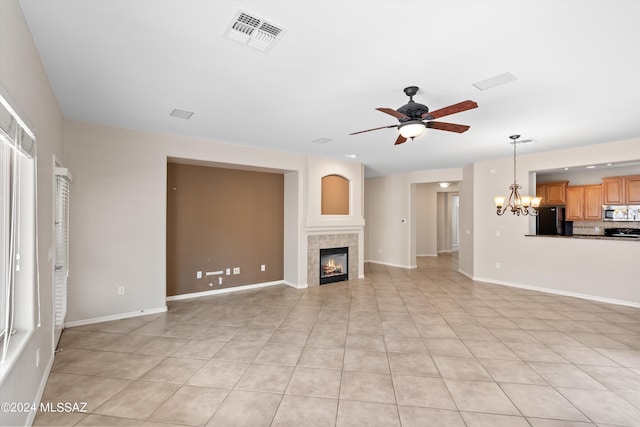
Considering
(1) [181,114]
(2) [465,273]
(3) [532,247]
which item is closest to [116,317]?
(1) [181,114]

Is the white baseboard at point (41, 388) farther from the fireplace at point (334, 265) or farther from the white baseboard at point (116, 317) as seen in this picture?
the fireplace at point (334, 265)

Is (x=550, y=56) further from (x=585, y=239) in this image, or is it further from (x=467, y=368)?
(x=585, y=239)

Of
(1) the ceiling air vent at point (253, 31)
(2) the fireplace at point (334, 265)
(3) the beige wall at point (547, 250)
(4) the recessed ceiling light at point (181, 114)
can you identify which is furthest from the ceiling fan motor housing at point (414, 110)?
(3) the beige wall at point (547, 250)

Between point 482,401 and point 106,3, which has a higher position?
point 106,3

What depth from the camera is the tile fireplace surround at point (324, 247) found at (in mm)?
6357

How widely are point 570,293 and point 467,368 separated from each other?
167 inches

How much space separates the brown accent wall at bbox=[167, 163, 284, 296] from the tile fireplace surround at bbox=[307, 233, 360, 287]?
71cm

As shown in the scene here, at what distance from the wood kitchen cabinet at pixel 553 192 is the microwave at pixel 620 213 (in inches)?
32.3

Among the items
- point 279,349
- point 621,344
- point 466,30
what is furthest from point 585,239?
point 279,349

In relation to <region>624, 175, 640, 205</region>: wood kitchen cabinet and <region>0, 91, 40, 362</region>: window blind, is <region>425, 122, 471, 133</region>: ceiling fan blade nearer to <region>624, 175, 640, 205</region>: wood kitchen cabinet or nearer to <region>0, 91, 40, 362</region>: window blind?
<region>0, 91, 40, 362</region>: window blind

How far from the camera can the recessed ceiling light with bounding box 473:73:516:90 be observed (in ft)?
8.94

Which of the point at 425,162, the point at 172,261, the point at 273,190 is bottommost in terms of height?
the point at 172,261

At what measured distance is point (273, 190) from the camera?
21.4 ft

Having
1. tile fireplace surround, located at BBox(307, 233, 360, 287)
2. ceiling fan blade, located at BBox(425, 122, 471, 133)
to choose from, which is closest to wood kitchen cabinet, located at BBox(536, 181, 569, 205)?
tile fireplace surround, located at BBox(307, 233, 360, 287)
